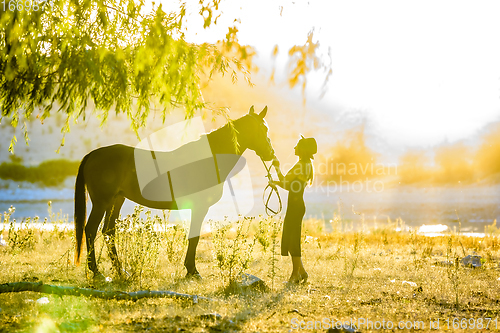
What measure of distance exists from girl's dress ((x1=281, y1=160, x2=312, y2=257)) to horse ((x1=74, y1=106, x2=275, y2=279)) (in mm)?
500

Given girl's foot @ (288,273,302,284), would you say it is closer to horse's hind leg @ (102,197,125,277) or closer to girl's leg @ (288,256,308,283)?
girl's leg @ (288,256,308,283)

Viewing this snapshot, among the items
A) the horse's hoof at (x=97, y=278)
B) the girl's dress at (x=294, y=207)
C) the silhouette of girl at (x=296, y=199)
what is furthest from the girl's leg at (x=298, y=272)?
the horse's hoof at (x=97, y=278)

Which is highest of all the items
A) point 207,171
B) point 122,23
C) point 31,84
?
point 122,23

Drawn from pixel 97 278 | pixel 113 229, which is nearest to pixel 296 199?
pixel 113 229

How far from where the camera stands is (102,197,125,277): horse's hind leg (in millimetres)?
5723

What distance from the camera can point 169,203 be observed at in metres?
6.18

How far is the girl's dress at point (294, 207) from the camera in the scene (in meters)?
5.80

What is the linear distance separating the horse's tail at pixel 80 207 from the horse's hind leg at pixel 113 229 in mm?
397

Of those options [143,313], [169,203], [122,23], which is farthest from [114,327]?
[122,23]

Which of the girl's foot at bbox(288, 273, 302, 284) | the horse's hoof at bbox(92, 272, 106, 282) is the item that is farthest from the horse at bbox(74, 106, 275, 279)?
the girl's foot at bbox(288, 273, 302, 284)

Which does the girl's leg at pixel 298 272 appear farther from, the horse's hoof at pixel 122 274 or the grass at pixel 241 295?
the horse's hoof at pixel 122 274

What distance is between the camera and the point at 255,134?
5.93 m

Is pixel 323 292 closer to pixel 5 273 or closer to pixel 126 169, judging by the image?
pixel 126 169

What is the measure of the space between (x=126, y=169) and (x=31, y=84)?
1.85 m
